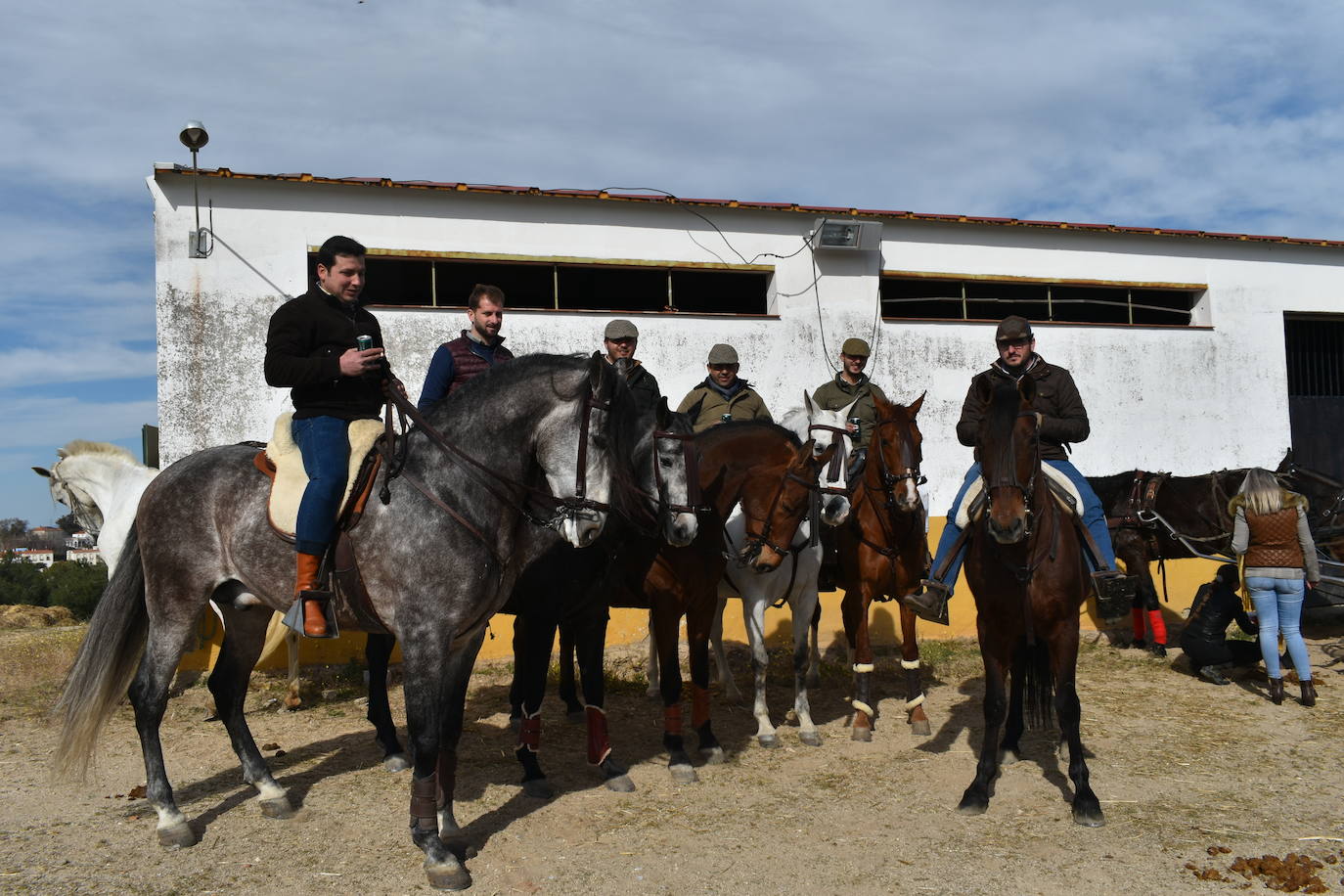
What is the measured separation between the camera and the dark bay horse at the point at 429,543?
173 inches

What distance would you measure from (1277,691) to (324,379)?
7943 millimetres

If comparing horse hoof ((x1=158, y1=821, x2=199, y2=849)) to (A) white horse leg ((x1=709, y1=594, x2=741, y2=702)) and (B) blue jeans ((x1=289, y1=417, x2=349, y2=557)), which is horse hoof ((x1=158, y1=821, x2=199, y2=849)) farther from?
(A) white horse leg ((x1=709, y1=594, x2=741, y2=702))

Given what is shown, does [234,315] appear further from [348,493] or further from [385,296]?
[348,493]

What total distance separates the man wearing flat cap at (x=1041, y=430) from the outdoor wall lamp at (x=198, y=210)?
26.3 feet

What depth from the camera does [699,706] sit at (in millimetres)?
6336

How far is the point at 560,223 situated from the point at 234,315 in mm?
3802

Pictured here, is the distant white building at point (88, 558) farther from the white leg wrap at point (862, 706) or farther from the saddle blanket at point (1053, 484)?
the saddle blanket at point (1053, 484)

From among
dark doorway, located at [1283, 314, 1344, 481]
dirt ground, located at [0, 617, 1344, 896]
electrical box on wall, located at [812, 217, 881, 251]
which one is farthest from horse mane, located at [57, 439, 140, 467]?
dark doorway, located at [1283, 314, 1344, 481]

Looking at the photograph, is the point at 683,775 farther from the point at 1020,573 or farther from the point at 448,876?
the point at 1020,573

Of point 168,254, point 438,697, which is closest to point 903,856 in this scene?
point 438,697

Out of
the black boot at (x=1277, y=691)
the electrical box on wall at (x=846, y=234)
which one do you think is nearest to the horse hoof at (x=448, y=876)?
the black boot at (x=1277, y=691)

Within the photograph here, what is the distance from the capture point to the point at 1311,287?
1378 centimetres

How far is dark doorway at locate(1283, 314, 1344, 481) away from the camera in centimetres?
1377

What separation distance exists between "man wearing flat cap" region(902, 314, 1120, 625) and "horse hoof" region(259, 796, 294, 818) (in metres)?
3.89
